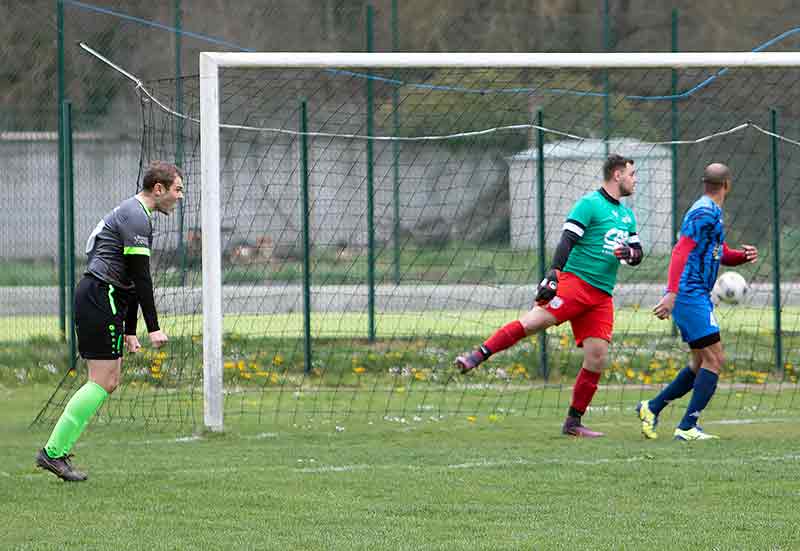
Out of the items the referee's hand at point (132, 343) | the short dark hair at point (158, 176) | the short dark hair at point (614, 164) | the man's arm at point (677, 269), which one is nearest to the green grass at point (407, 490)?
the referee's hand at point (132, 343)

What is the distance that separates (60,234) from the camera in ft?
48.5

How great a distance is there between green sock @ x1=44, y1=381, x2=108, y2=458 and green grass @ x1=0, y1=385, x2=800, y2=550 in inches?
9.2

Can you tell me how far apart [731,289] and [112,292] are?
192 inches

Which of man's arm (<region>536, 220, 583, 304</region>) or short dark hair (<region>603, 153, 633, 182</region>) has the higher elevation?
short dark hair (<region>603, 153, 633, 182</region>)

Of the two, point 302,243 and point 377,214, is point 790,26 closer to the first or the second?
point 377,214

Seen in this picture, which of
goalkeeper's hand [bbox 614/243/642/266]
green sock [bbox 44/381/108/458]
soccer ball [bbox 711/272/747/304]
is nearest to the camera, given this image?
green sock [bbox 44/381/108/458]

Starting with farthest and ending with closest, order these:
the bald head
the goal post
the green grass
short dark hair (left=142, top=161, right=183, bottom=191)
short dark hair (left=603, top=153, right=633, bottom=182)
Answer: the goal post → short dark hair (left=603, top=153, right=633, bottom=182) → the bald head → short dark hair (left=142, top=161, right=183, bottom=191) → the green grass

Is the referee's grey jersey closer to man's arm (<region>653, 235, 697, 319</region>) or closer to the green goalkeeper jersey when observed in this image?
the green goalkeeper jersey

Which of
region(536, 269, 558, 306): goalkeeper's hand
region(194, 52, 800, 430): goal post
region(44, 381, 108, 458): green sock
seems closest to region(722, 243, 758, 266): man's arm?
region(536, 269, 558, 306): goalkeeper's hand

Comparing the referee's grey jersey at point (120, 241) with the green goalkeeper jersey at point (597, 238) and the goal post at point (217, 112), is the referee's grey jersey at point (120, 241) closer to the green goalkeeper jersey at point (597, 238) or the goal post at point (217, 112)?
A: the goal post at point (217, 112)

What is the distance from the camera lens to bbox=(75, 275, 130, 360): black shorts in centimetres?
800

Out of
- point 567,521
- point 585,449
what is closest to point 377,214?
point 585,449

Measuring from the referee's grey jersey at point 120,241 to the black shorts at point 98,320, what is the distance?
0.23 ft

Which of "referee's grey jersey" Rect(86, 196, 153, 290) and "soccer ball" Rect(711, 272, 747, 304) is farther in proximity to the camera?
"soccer ball" Rect(711, 272, 747, 304)
